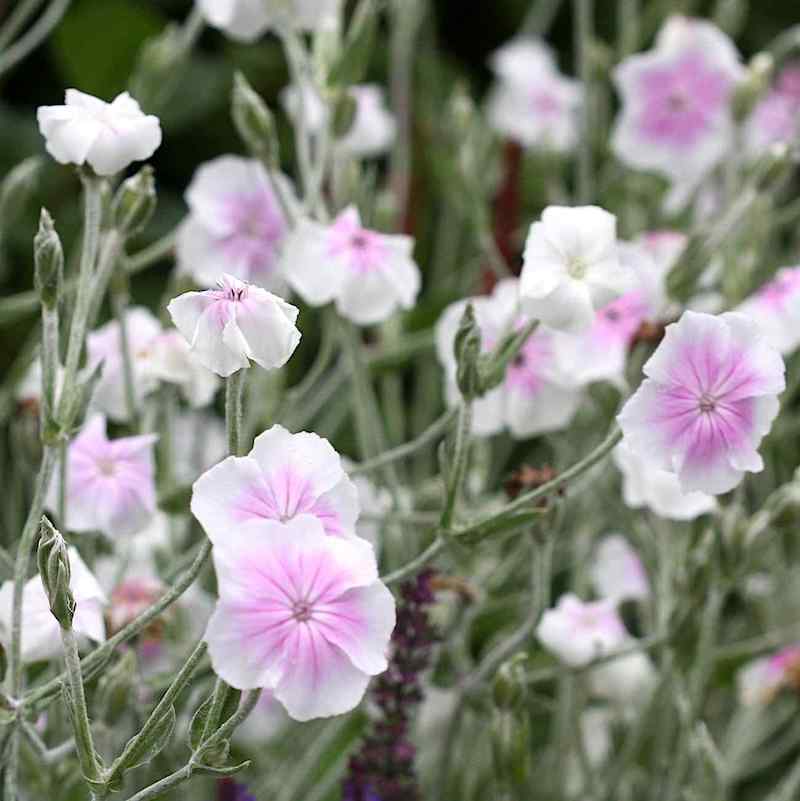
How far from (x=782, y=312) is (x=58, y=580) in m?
0.37

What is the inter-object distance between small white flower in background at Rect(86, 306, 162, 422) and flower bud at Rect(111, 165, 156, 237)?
85 mm

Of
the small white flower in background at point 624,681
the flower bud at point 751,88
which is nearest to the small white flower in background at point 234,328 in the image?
the small white flower in background at point 624,681

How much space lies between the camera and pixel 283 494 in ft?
1.42

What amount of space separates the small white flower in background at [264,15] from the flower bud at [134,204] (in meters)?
0.19

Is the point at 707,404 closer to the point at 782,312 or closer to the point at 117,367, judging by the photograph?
the point at 782,312

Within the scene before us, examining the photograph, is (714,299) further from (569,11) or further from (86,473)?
(569,11)

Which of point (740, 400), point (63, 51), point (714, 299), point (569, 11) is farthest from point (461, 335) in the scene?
point (569, 11)

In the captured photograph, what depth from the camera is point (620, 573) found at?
0.80 meters

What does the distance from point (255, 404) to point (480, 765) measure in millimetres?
208

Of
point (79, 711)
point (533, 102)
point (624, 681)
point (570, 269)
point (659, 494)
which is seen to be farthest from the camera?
point (533, 102)

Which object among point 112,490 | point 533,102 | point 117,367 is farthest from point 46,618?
point 533,102

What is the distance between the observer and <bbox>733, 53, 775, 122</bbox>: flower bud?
33.1 inches

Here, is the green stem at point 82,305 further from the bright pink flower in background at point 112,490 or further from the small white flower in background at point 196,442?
the small white flower in background at point 196,442

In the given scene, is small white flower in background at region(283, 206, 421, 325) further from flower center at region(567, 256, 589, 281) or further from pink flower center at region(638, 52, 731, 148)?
pink flower center at region(638, 52, 731, 148)
